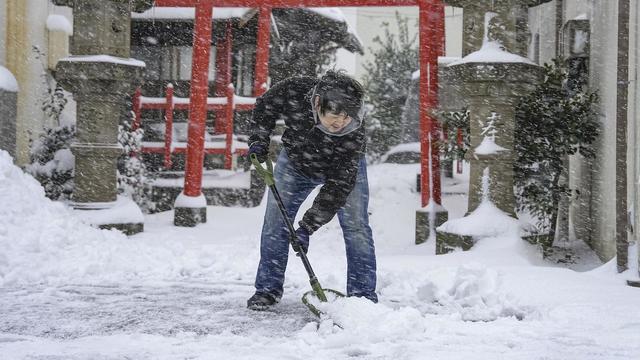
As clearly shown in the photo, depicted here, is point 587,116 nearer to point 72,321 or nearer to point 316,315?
point 316,315

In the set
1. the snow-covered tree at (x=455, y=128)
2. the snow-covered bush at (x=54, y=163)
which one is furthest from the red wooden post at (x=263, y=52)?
the snow-covered tree at (x=455, y=128)

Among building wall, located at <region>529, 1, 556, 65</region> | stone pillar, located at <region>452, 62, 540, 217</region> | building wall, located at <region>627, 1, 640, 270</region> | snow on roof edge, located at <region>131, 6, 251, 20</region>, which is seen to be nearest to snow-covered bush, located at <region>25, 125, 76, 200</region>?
snow on roof edge, located at <region>131, 6, 251, 20</region>

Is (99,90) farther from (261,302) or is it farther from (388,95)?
(388,95)

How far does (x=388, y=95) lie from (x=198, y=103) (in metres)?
9.65

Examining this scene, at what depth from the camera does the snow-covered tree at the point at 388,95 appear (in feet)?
57.4

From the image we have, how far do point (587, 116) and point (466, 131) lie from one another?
1.25 m

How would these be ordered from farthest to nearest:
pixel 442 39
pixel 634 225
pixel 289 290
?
1. pixel 442 39
2. pixel 634 225
3. pixel 289 290

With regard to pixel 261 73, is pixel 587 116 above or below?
below

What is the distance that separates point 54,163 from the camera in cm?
924

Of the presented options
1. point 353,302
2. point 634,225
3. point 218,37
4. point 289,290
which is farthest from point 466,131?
point 218,37

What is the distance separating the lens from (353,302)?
142 inches

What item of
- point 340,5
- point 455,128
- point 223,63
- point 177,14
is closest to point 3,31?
point 177,14

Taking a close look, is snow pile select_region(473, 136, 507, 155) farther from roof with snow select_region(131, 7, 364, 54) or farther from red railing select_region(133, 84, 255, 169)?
roof with snow select_region(131, 7, 364, 54)

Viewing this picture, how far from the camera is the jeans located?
13.6ft
